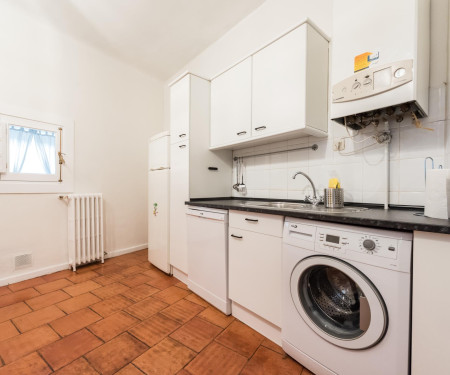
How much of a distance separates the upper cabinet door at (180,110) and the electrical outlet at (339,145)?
1311mm

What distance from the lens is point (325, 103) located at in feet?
5.32

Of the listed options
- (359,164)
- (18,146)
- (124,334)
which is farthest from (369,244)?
(18,146)

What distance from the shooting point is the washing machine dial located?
2.90 feet

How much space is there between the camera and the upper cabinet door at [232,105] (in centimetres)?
185

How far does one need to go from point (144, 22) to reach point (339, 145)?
2.46 m

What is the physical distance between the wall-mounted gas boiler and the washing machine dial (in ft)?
2.43

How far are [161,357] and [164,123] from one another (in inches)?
128

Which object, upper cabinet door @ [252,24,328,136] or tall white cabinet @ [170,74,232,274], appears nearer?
upper cabinet door @ [252,24,328,136]

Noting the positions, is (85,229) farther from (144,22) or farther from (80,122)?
(144,22)

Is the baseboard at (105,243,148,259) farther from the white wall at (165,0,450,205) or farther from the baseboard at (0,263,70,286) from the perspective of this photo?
the white wall at (165,0,450,205)

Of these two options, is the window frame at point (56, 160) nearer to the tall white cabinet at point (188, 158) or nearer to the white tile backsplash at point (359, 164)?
the tall white cabinet at point (188, 158)

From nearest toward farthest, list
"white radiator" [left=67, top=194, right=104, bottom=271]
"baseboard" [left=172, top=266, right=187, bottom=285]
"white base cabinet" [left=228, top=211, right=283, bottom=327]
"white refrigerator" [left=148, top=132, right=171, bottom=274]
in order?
"white base cabinet" [left=228, top=211, right=283, bottom=327], "baseboard" [left=172, top=266, right=187, bottom=285], "white refrigerator" [left=148, top=132, right=171, bottom=274], "white radiator" [left=67, top=194, right=104, bottom=271]

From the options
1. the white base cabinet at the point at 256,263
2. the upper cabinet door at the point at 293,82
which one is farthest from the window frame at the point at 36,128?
the upper cabinet door at the point at 293,82

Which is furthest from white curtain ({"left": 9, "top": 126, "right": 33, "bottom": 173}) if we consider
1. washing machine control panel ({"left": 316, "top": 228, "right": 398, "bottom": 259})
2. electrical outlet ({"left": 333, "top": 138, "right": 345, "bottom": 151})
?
electrical outlet ({"left": 333, "top": 138, "right": 345, "bottom": 151})
